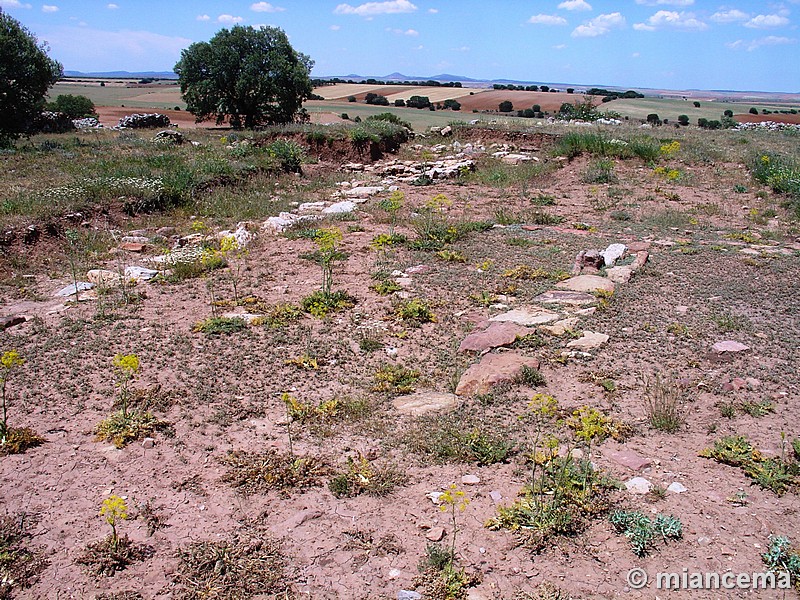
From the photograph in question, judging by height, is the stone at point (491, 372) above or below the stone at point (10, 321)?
below

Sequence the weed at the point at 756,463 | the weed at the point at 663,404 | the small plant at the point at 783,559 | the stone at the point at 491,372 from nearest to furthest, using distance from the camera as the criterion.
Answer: the small plant at the point at 783,559
the weed at the point at 756,463
the weed at the point at 663,404
the stone at the point at 491,372

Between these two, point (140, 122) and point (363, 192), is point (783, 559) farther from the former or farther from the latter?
point (140, 122)

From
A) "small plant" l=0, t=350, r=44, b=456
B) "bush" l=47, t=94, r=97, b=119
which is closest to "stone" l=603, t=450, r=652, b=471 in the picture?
"small plant" l=0, t=350, r=44, b=456

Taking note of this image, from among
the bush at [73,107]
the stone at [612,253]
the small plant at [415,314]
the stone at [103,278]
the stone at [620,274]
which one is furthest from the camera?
the bush at [73,107]

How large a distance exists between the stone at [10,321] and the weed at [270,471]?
11.7 ft

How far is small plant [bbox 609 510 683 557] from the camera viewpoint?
3.09 metres

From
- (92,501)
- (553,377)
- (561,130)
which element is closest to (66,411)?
(92,501)

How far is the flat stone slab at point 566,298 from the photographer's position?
652cm

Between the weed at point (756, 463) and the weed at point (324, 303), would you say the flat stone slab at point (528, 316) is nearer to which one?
the weed at point (324, 303)

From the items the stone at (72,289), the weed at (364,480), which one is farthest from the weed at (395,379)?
the stone at (72,289)

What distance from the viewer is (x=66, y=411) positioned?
14.5 feet

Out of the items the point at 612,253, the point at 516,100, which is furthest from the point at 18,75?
the point at 516,100

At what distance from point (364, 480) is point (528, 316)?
3.16 m

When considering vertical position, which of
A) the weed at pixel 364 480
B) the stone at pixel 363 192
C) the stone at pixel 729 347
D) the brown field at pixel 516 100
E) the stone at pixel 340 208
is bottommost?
the weed at pixel 364 480
